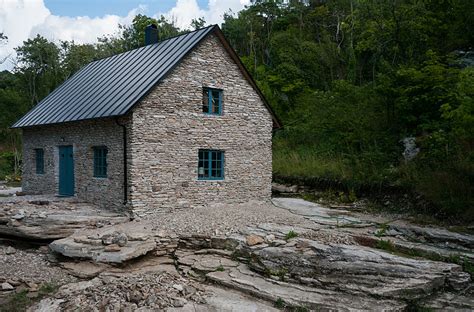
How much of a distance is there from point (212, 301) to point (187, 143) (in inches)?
264

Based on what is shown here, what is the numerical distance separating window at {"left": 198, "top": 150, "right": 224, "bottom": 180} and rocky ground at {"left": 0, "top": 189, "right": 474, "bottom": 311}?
2407 mm

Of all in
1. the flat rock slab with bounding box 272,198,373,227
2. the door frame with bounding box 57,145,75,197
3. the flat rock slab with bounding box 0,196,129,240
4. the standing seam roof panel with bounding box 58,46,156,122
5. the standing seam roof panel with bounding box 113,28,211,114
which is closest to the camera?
the flat rock slab with bounding box 0,196,129,240

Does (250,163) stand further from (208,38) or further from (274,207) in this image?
(208,38)

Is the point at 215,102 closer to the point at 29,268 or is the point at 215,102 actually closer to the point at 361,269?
the point at 29,268

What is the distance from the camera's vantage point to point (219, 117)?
15.1 m

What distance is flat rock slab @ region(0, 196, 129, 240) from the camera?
1175 centimetres

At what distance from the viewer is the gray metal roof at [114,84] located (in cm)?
1355

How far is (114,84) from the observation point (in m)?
15.1

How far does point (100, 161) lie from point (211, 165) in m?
3.88

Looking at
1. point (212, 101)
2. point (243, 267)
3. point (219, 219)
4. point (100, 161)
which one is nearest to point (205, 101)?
point (212, 101)

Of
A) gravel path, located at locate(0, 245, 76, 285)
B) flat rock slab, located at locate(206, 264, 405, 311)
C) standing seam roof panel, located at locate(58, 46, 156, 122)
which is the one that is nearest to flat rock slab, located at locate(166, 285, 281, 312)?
flat rock slab, located at locate(206, 264, 405, 311)

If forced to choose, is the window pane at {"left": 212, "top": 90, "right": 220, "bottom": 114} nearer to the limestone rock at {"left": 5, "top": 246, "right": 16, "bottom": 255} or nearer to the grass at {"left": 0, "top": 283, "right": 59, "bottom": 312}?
the limestone rock at {"left": 5, "top": 246, "right": 16, "bottom": 255}

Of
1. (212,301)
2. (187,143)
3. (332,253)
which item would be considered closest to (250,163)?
(187,143)

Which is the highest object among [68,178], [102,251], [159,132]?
Result: [159,132]
